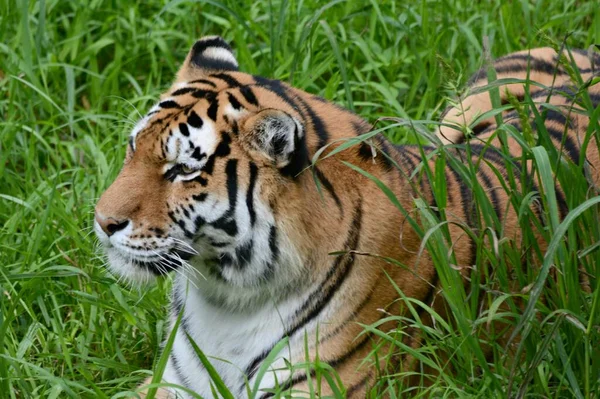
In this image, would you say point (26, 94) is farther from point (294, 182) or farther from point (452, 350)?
point (452, 350)

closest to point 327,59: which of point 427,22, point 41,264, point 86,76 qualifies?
point 427,22

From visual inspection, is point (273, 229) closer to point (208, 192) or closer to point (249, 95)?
point (208, 192)

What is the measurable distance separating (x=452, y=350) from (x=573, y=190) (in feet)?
1.70

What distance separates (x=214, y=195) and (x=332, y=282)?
15.1 inches

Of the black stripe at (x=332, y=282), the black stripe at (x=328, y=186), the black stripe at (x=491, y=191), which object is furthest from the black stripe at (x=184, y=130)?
the black stripe at (x=491, y=191)

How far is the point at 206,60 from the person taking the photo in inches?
134

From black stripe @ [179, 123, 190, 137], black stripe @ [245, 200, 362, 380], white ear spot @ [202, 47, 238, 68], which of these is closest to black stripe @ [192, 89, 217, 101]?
black stripe @ [179, 123, 190, 137]

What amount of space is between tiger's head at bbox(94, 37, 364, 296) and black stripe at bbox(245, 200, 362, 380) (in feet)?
0.26

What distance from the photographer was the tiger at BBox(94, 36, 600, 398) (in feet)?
9.78

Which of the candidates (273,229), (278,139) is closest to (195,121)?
(278,139)

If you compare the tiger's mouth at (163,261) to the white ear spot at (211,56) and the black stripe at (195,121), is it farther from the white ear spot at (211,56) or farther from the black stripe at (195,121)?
the white ear spot at (211,56)

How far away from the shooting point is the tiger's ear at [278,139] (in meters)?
2.91

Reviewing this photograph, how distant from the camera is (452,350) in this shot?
302 cm

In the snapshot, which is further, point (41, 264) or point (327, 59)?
point (327, 59)
